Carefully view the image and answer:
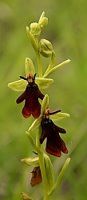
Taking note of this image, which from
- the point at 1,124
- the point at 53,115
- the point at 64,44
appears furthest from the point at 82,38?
the point at 53,115

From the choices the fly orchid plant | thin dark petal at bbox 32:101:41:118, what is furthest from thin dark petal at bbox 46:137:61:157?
thin dark petal at bbox 32:101:41:118

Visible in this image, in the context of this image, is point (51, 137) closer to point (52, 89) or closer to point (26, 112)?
point (26, 112)

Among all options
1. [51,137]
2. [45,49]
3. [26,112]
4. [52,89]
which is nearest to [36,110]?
[26,112]

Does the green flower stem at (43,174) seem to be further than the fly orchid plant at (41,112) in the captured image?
Yes

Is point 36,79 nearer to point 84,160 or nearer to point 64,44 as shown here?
point 84,160

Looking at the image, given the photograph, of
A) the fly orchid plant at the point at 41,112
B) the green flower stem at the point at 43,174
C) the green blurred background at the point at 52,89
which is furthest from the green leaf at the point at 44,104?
the green blurred background at the point at 52,89

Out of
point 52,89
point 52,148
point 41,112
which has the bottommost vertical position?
point 52,89

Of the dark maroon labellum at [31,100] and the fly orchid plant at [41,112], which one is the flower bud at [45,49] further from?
the dark maroon labellum at [31,100]
